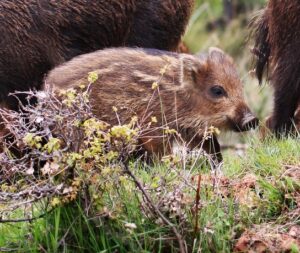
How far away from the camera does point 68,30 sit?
304 inches

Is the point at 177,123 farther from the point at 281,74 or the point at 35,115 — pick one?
the point at 35,115

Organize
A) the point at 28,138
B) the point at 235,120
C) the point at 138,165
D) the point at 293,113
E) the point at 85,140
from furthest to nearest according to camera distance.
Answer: the point at 293,113 < the point at 235,120 < the point at 138,165 < the point at 85,140 < the point at 28,138

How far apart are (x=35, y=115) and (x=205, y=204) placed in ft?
3.27

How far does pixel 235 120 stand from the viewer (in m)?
6.86

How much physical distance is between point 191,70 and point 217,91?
0.24 meters

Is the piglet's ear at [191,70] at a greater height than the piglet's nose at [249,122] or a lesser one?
greater

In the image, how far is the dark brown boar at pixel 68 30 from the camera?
7508mm

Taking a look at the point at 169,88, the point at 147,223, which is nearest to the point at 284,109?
the point at 169,88

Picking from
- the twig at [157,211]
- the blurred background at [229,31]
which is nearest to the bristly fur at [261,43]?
the twig at [157,211]

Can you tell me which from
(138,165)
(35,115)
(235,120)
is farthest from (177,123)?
(35,115)

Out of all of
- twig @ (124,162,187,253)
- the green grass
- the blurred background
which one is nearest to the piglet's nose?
the green grass

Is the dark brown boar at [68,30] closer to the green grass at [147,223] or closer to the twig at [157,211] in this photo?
the green grass at [147,223]

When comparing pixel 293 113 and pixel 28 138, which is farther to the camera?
pixel 293 113

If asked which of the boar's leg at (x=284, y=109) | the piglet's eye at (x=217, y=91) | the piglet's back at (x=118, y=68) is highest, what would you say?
the piglet's back at (x=118, y=68)
